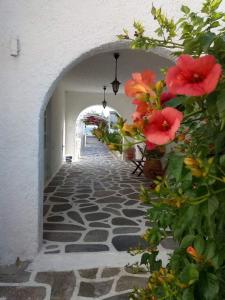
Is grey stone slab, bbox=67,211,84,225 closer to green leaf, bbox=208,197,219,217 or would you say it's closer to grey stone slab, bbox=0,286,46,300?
grey stone slab, bbox=0,286,46,300

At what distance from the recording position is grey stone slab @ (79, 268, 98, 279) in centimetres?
314

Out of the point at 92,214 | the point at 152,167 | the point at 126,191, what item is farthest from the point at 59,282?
the point at 152,167

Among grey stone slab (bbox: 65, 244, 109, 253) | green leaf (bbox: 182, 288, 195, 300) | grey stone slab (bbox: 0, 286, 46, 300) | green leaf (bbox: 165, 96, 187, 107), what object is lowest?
grey stone slab (bbox: 0, 286, 46, 300)

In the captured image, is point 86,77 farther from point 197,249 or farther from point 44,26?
point 197,249

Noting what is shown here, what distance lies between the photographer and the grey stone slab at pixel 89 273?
10.3ft

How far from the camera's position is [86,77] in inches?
358

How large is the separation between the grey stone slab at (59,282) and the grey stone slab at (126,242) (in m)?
0.88

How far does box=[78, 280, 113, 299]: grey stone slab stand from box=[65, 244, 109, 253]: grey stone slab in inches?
28.2

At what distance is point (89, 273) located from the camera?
10.5ft

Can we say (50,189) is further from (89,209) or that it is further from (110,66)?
(110,66)

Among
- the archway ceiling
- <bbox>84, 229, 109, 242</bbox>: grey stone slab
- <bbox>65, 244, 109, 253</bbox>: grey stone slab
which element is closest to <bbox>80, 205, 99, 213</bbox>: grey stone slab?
<bbox>84, 229, 109, 242</bbox>: grey stone slab

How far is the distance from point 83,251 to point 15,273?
2.84 ft

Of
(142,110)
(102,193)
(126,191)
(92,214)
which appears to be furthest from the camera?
(126,191)

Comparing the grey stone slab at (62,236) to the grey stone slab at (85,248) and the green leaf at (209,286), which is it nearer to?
the grey stone slab at (85,248)
